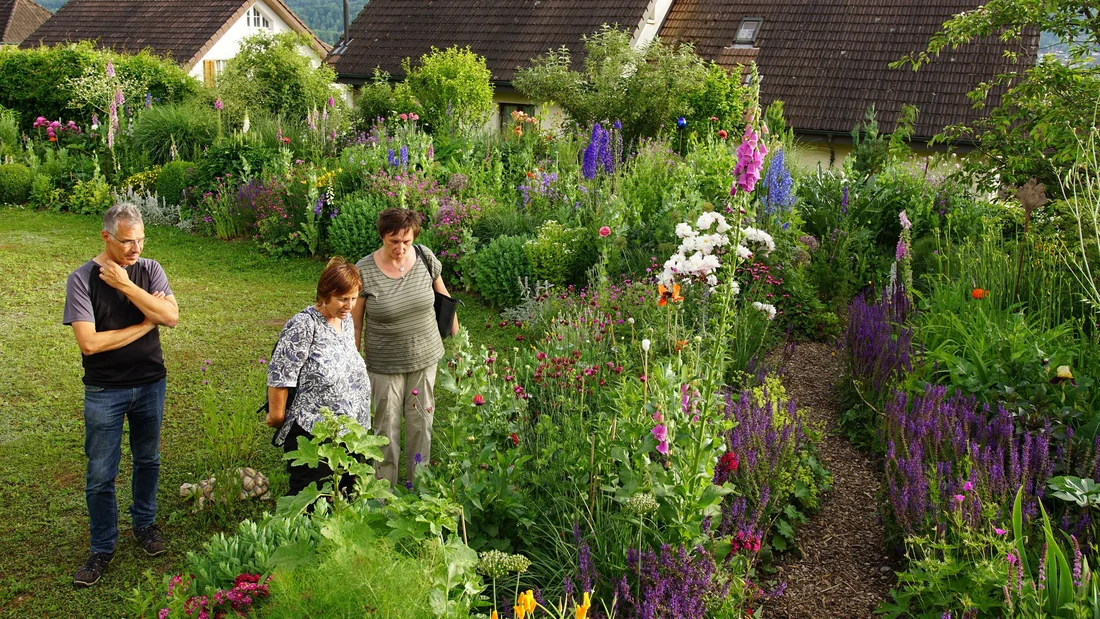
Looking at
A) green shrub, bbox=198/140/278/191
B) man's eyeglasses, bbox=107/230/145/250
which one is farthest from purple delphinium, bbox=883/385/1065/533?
green shrub, bbox=198/140/278/191

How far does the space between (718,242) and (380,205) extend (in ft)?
19.0

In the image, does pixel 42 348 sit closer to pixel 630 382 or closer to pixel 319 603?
pixel 630 382

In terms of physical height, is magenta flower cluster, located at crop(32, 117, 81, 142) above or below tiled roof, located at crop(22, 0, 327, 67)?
below

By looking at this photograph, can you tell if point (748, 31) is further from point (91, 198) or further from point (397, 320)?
point (397, 320)

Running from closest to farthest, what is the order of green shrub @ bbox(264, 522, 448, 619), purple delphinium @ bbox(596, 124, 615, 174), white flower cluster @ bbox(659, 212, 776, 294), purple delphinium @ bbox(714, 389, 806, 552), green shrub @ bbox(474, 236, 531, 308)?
green shrub @ bbox(264, 522, 448, 619) < purple delphinium @ bbox(714, 389, 806, 552) < white flower cluster @ bbox(659, 212, 776, 294) < green shrub @ bbox(474, 236, 531, 308) < purple delphinium @ bbox(596, 124, 615, 174)

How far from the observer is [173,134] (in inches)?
564

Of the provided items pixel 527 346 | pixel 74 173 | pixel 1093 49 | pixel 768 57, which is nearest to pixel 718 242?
pixel 527 346

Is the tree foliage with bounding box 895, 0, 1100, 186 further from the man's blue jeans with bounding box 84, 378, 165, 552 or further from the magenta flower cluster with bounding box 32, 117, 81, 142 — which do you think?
the magenta flower cluster with bounding box 32, 117, 81, 142

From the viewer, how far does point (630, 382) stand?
4016 mm

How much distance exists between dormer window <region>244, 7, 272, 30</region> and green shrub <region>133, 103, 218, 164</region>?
1716 cm

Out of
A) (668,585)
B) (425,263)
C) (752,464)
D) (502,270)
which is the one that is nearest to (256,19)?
(502,270)

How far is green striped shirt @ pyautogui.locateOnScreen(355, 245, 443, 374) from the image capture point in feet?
15.5

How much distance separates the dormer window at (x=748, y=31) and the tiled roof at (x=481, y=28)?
219 centimetres

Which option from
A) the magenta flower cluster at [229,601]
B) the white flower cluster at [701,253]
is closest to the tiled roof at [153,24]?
the white flower cluster at [701,253]
